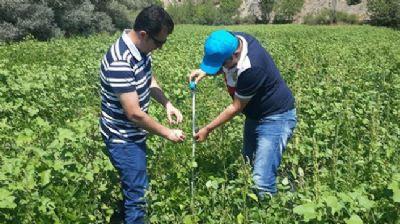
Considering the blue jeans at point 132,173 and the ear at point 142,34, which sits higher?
the ear at point 142,34

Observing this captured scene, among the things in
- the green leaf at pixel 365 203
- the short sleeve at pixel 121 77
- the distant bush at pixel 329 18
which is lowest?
the distant bush at pixel 329 18

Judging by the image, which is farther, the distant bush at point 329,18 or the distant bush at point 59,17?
the distant bush at point 329,18

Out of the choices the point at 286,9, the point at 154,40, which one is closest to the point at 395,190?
the point at 154,40

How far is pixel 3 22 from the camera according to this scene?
24672 millimetres

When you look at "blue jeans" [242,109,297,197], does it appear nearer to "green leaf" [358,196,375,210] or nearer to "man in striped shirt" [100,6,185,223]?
"man in striped shirt" [100,6,185,223]

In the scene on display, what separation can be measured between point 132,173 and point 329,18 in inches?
2465

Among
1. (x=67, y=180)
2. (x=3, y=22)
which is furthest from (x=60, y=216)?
(x=3, y=22)

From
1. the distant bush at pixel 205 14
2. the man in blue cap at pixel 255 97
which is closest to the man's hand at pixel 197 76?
the man in blue cap at pixel 255 97

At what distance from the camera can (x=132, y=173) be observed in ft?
12.5

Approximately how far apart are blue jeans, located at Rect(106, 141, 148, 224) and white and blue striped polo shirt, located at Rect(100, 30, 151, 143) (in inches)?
2.7

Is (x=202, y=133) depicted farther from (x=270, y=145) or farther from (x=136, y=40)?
(x=136, y=40)

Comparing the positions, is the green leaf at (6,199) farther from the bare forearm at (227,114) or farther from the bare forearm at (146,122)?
the bare forearm at (227,114)

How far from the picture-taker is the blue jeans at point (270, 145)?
399 centimetres

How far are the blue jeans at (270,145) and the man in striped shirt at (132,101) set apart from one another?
2.39 feet
